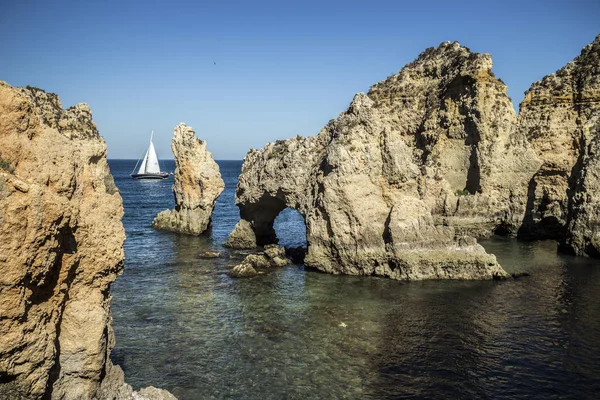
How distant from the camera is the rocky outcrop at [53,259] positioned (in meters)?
7.45

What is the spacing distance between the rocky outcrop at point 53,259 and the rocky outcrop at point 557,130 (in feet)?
144

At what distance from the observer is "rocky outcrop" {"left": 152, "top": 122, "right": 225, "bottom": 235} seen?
50062 mm

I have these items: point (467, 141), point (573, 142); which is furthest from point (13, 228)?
point (573, 142)

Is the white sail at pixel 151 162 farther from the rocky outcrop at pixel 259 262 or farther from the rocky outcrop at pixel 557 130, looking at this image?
the rocky outcrop at pixel 557 130

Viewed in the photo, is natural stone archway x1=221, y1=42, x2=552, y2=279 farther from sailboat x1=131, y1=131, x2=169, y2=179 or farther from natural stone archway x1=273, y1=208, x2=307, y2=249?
sailboat x1=131, y1=131, x2=169, y2=179

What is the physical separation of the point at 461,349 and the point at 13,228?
1786 cm

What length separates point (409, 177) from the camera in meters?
31.8

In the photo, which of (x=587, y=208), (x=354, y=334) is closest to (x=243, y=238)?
(x=354, y=334)

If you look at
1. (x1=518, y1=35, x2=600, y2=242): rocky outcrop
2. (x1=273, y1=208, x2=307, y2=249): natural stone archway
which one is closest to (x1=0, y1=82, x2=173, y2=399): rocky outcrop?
(x1=273, y1=208, x2=307, y2=249): natural stone archway

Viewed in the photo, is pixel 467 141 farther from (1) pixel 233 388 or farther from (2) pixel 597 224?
(1) pixel 233 388

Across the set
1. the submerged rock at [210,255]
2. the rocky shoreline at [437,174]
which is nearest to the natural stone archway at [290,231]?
the rocky shoreline at [437,174]

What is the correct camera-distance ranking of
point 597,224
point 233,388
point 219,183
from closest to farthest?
point 233,388 < point 597,224 < point 219,183

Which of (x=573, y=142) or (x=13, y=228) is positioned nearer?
(x=13, y=228)

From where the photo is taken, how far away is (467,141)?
147 feet
